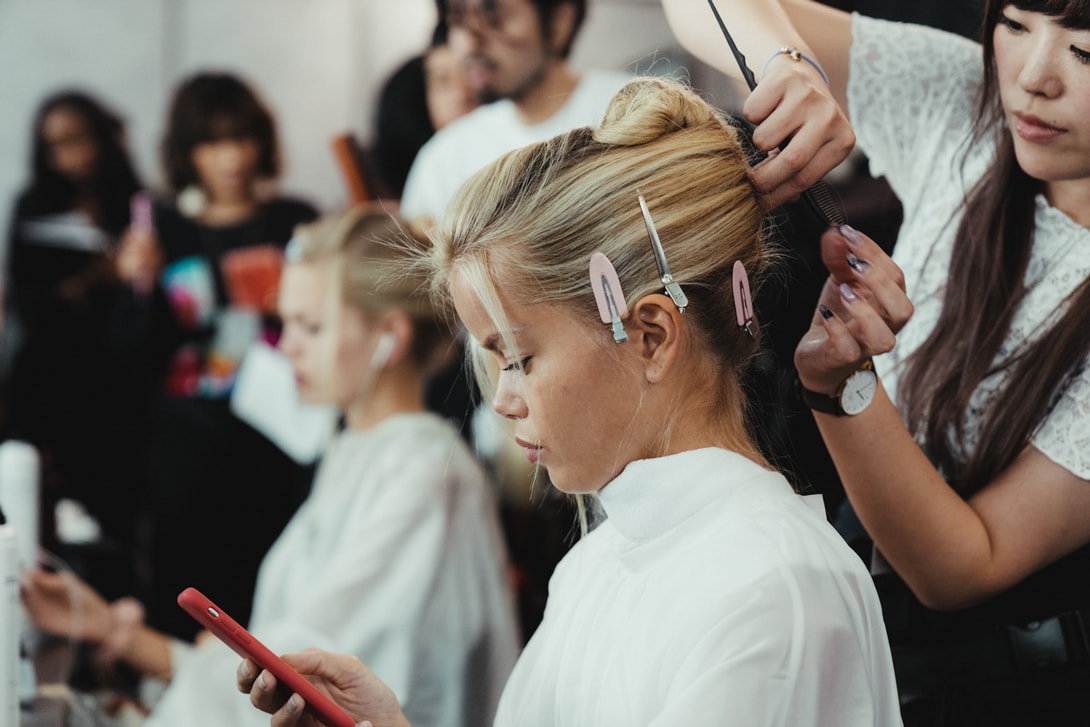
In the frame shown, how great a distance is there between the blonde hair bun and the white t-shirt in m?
1.27

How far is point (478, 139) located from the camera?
2391 mm

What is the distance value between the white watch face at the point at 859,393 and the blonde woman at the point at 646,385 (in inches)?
3.4

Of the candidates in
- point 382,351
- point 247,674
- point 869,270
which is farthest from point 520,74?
point 247,674

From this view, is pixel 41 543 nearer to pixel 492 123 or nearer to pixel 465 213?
pixel 465 213

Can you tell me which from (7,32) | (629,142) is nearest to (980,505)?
(629,142)

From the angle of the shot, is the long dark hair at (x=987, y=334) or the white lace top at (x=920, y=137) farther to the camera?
the white lace top at (x=920, y=137)

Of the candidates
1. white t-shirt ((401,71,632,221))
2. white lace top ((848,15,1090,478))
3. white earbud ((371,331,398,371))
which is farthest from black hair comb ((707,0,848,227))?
white t-shirt ((401,71,632,221))

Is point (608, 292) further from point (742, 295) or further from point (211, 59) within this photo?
point (211, 59)

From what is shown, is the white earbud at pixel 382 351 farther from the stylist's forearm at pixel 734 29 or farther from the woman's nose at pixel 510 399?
the woman's nose at pixel 510 399

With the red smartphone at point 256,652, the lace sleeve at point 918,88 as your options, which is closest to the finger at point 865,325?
the lace sleeve at point 918,88

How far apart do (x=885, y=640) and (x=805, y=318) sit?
1.53ft

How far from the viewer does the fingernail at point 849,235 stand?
90 cm

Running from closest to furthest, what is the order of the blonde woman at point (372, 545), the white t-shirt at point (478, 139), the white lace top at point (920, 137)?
the white lace top at point (920, 137) → the blonde woman at point (372, 545) → the white t-shirt at point (478, 139)

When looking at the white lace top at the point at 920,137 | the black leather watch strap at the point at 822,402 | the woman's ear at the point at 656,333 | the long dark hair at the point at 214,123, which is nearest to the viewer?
the woman's ear at the point at 656,333
